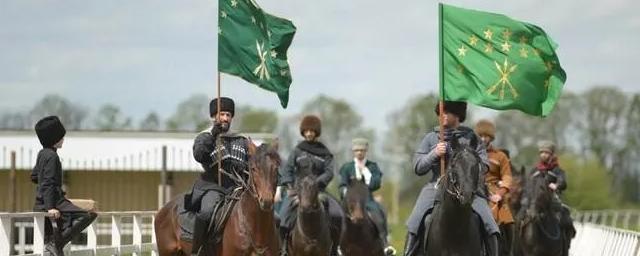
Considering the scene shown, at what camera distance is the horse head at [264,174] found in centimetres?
1464

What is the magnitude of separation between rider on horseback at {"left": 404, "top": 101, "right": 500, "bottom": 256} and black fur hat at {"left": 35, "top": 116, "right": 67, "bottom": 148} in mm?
3941

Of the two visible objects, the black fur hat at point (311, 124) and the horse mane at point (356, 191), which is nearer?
the black fur hat at point (311, 124)

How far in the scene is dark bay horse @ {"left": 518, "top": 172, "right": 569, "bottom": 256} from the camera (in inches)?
965

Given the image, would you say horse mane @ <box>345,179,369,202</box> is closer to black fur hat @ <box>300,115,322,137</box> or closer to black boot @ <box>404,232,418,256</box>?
black fur hat @ <box>300,115,322,137</box>

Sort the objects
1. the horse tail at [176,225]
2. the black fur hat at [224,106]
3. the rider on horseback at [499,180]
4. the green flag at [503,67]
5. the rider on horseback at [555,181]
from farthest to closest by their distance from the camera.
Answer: the rider on horseback at [555,181], the rider on horseback at [499,180], the horse tail at [176,225], the black fur hat at [224,106], the green flag at [503,67]

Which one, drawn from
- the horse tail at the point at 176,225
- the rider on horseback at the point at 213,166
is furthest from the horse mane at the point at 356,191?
the rider on horseback at the point at 213,166

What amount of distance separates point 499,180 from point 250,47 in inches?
205

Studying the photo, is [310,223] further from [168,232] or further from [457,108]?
[457,108]

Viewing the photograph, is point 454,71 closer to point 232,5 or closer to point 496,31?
point 496,31

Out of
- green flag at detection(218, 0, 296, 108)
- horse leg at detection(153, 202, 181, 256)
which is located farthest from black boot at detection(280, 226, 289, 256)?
horse leg at detection(153, 202, 181, 256)

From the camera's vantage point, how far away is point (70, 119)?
48.6 m

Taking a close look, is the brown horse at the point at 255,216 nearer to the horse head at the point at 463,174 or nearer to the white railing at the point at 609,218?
the horse head at the point at 463,174

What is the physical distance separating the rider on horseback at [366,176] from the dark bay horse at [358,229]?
19.3 inches

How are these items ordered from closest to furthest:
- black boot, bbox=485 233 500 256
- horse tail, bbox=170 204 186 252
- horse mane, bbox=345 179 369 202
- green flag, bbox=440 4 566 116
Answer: black boot, bbox=485 233 500 256
green flag, bbox=440 4 566 116
horse tail, bbox=170 204 186 252
horse mane, bbox=345 179 369 202
